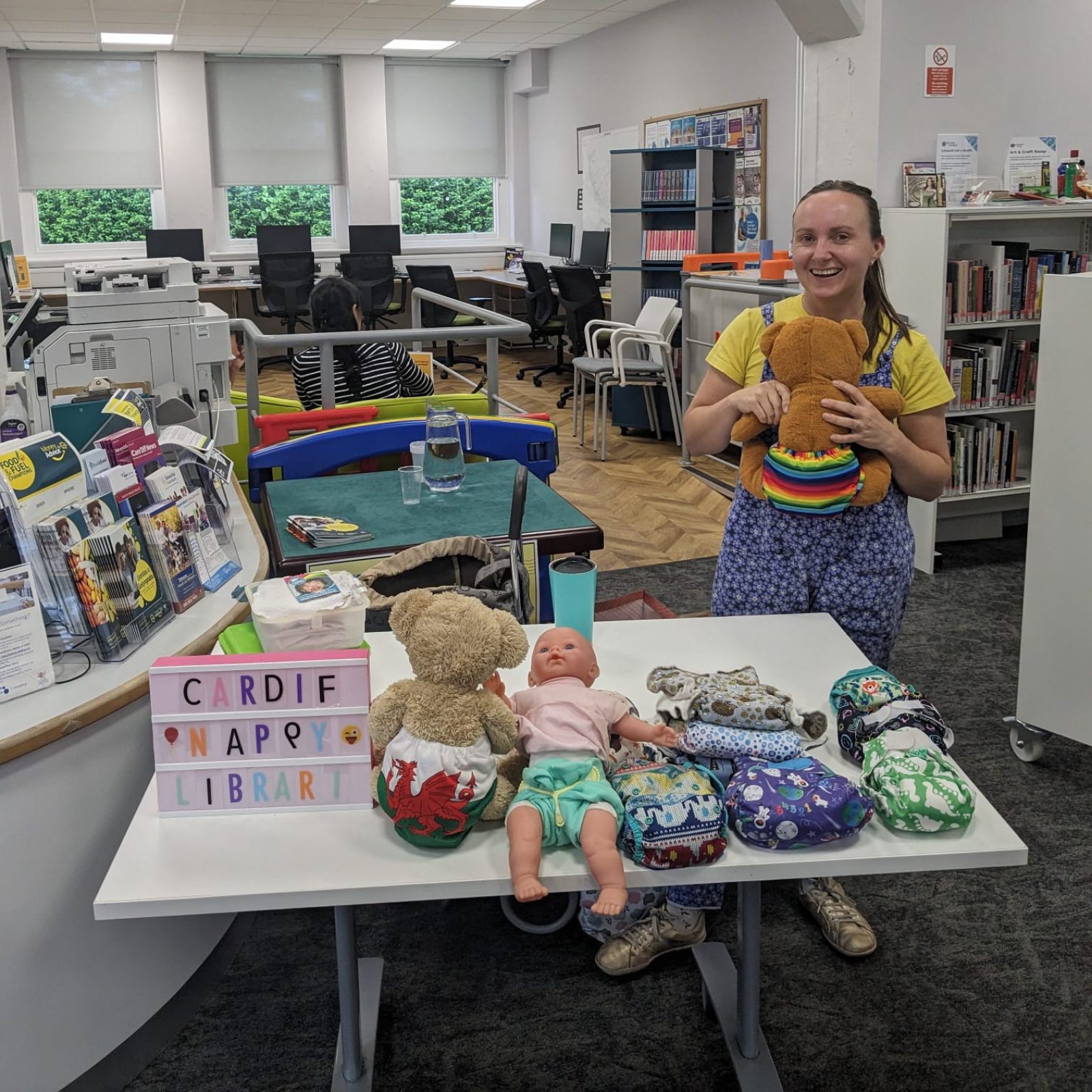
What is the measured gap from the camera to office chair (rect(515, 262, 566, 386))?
354 inches

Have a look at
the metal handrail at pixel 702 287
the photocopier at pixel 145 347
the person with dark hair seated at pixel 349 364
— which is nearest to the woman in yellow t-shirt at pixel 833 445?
the photocopier at pixel 145 347

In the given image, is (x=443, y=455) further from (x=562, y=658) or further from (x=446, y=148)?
(x=446, y=148)

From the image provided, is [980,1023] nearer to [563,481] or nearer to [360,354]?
[360,354]

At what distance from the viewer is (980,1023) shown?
6.36 ft

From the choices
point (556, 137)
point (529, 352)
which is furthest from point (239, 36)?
point (529, 352)

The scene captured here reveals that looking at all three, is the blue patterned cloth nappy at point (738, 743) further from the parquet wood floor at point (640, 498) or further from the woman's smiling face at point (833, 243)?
the parquet wood floor at point (640, 498)

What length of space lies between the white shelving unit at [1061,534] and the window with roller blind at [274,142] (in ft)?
29.1

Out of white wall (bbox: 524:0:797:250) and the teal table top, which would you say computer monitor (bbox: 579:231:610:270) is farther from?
the teal table top

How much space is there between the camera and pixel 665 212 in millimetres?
6926

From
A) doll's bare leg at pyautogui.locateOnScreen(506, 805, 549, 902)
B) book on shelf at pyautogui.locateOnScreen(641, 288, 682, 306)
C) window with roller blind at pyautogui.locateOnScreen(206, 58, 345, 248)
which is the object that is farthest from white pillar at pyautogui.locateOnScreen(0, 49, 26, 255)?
doll's bare leg at pyautogui.locateOnScreen(506, 805, 549, 902)

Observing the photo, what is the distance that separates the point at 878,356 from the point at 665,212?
5.31m

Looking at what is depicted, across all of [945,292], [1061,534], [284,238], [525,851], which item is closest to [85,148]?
[284,238]

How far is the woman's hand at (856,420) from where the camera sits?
1.78 meters

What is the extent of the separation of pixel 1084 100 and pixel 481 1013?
4.85 metres
